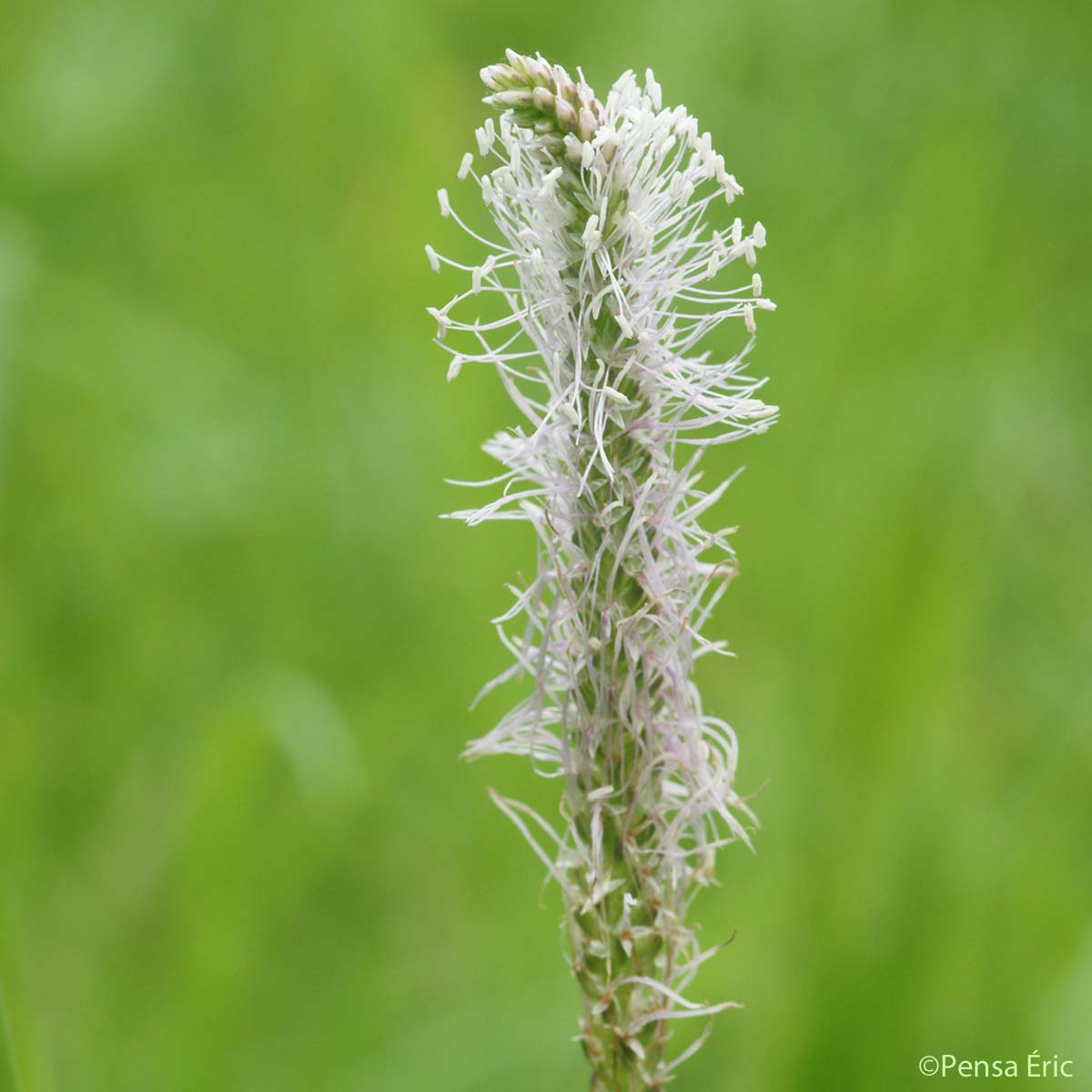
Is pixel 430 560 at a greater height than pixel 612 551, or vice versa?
pixel 430 560

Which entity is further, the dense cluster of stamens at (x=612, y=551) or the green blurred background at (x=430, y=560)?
the green blurred background at (x=430, y=560)

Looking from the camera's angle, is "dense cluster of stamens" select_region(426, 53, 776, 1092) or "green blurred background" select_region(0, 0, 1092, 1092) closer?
"dense cluster of stamens" select_region(426, 53, 776, 1092)

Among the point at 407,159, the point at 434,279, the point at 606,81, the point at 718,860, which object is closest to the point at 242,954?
the point at 718,860

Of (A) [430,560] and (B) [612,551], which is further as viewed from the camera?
(A) [430,560]
